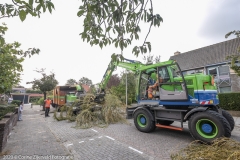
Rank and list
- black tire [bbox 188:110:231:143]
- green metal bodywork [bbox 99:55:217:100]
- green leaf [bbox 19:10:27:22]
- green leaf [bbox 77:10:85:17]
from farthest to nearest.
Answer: green metal bodywork [bbox 99:55:217:100]
black tire [bbox 188:110:231:143]
green leaf [bbox 77:10:85:17]
green leaf [bbox 19:10:27:22]

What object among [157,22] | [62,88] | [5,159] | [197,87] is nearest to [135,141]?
[197,87]

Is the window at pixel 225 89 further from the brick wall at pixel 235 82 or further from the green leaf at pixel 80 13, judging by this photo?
the green leaf at pixel 80 13

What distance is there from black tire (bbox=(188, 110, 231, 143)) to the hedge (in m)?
8.01

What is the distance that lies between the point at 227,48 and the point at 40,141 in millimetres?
21585

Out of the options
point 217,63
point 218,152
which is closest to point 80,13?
point 218,152

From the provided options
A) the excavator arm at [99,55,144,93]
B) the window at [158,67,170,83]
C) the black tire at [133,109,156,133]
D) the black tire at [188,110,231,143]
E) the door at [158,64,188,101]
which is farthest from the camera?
the excavator arm at [99,55,144,93]

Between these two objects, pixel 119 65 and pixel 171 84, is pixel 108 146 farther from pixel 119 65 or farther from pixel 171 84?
pixel 119 65

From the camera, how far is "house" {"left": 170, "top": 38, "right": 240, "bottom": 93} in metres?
16.0

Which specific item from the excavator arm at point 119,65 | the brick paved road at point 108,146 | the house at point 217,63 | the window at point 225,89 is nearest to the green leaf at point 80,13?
the brick paved road at point 108,146

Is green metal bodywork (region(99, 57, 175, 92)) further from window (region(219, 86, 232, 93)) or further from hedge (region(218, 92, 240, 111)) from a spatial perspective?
window (region(219, 86, 232, 93))

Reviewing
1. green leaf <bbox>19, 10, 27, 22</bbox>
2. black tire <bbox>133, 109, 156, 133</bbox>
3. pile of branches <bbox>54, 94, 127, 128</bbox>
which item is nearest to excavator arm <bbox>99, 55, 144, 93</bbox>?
pile of branches <bbox>54, 94, 127, 128</bbox>

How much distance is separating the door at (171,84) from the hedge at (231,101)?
7.74 m

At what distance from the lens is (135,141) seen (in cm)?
→ 491

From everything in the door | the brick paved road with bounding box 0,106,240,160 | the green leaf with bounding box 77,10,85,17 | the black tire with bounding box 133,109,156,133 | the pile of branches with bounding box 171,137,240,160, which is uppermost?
the green leaf with bounding box 77,10,85,17
